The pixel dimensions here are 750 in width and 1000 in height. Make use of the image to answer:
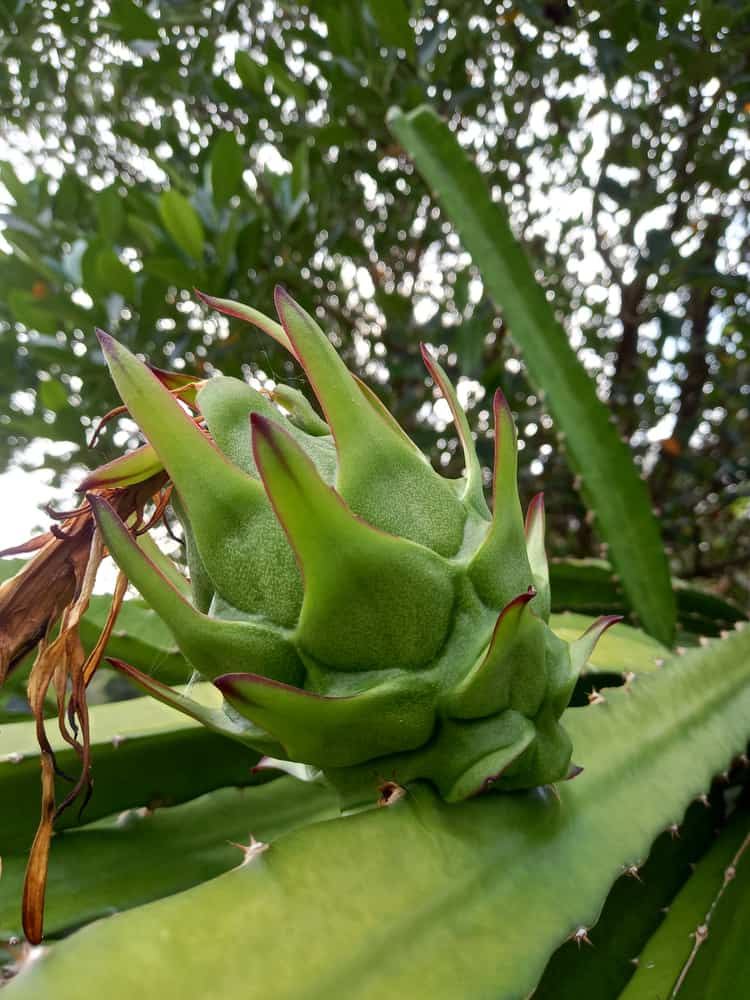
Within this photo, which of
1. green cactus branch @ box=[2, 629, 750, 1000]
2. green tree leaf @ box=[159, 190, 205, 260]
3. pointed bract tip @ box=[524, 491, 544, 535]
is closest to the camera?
green cactus branch @ box=[2, 629, 750, 1000]

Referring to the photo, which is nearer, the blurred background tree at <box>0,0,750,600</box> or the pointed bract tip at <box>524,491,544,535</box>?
the pointed bract tip at <box>524,491,544,535</box>

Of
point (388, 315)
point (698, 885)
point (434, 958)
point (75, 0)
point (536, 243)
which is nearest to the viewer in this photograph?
point (434, 958)

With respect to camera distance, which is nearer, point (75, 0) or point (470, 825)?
point (470, 825)

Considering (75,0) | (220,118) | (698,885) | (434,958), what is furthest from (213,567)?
(220,118)

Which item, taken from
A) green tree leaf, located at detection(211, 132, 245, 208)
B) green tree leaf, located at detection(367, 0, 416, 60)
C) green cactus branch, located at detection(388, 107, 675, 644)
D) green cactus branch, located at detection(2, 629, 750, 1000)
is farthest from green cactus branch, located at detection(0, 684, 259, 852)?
green tree leaf, located at detection(367, 0, 416, 60)

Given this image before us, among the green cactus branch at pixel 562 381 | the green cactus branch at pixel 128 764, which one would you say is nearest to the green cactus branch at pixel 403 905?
the green cactus branch at pixel 128 764

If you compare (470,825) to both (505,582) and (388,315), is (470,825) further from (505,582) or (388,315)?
(388,315)

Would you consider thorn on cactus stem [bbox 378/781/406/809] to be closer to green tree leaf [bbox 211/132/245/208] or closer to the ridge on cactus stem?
the ridge on cactus stem
